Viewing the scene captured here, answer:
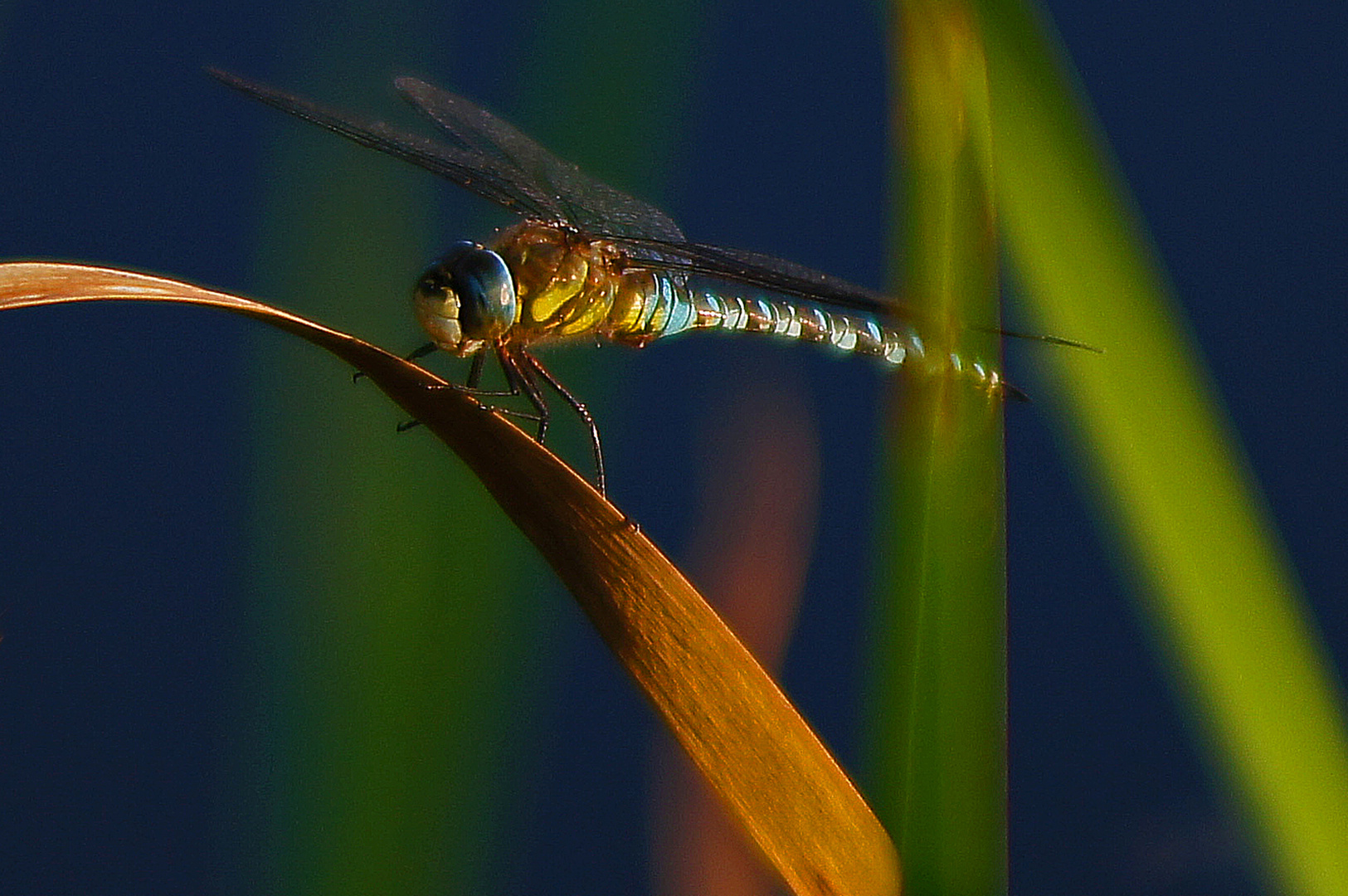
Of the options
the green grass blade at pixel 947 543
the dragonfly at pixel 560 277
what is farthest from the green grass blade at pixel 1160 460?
the dragonfly at pixel 560 277

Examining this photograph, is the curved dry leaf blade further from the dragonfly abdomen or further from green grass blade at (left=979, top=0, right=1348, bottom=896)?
the dragonfly abdomen

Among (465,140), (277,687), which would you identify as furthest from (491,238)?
(277,687)

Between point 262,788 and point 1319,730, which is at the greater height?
point 1319,730

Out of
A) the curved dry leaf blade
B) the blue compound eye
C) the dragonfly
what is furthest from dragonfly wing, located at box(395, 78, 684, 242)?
the curved dry leaf blade

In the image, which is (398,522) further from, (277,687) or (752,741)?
(752,741)

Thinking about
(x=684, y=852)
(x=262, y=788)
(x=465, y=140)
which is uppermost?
(x=465, y=140)

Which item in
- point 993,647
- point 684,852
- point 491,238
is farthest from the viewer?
point 491,238

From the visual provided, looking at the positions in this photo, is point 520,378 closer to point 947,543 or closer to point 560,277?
point 560,277
